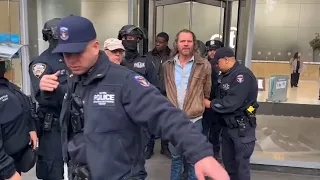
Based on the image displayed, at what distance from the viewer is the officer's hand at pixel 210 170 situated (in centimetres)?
128

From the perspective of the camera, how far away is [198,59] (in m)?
3.41

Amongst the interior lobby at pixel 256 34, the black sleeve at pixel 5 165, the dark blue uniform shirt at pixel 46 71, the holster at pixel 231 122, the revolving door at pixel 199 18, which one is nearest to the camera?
the black sleeve at pixel 5 165

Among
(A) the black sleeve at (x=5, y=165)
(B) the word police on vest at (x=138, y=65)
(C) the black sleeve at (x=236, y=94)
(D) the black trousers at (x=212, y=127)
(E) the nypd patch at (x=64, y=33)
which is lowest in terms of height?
(D) the black trousers at (x=212, y=127)

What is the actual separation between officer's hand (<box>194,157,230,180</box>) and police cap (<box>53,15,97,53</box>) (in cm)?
72

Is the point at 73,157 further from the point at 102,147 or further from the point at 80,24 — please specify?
the point at 80,24

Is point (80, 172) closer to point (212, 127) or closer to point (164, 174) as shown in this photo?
point (164, 174)

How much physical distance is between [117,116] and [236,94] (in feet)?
6.57

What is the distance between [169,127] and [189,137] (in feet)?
0.33

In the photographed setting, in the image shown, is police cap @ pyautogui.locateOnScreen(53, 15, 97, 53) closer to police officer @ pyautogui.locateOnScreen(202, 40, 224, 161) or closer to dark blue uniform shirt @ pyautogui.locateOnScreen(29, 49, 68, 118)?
dark blue uniform shirt @ pyautogui.locateOnScreen(29, 49, 68, 118)

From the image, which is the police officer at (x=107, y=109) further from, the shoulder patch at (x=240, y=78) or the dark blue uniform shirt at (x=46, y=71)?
the shoulder patch at (x=240, y=78)

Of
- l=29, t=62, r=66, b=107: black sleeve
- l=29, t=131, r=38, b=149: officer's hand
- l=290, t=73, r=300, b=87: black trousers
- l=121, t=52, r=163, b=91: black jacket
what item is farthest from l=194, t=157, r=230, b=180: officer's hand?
l=290, t=73, r=300, b=87: black trousers

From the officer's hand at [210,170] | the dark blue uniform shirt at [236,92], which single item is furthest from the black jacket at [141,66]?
the officer's hand at [210,170]

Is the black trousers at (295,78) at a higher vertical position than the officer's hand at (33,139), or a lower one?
lower

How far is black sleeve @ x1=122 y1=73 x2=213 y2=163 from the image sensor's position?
1.36m
